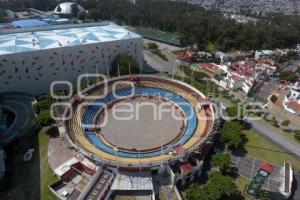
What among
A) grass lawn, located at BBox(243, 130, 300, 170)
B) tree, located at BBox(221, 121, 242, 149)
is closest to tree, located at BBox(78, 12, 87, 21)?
tree, located at BBox(221, 121, 242, 149)

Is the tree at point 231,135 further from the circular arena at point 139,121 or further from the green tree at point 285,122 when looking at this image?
the green tree at point 285,122

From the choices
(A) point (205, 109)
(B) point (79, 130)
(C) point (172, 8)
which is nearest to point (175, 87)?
(A) point (205, 109)

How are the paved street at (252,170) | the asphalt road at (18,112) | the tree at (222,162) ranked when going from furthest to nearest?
1. the asphalt road at (18,112)
2. the paved street at (252,170)
3. the tree at (222,162)

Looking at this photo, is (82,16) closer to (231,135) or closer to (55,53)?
(55,53)

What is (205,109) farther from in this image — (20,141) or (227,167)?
(20,141)

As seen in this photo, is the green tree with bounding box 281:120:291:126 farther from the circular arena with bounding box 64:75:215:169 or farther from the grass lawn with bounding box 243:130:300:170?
the circular arena with bounding box 64:75:215:169

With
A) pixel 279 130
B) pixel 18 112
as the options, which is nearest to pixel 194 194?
pixel 279 130

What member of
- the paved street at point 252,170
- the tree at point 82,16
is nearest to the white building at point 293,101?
the paved street at point 252,170
